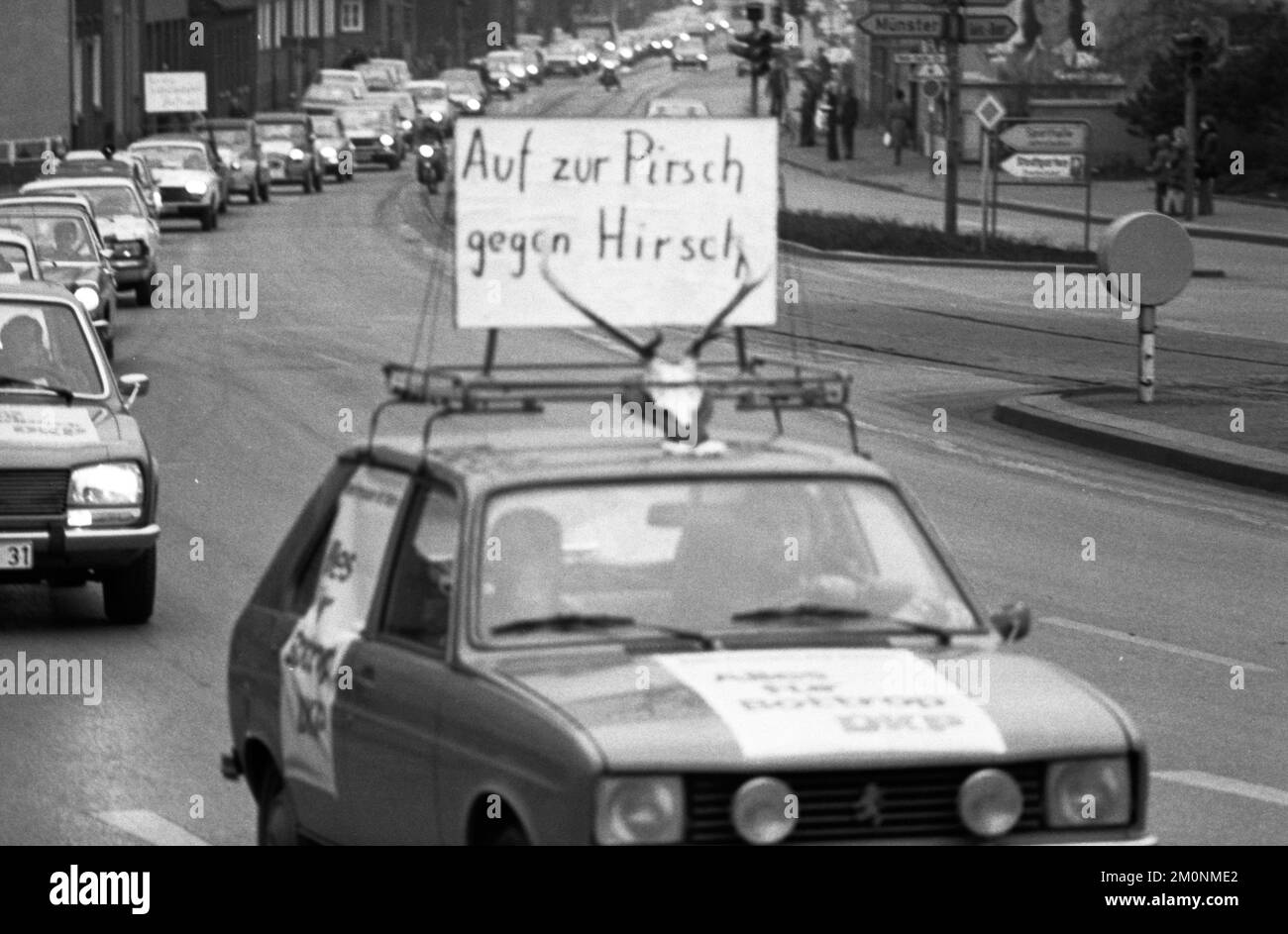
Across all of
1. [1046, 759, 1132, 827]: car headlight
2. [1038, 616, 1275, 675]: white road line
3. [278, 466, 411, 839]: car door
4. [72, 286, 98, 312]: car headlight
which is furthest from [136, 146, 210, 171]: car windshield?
[1046, 759, 1132, 827]: car headlight

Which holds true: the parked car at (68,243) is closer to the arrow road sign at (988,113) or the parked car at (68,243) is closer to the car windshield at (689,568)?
the arrow road sign at (988,113)

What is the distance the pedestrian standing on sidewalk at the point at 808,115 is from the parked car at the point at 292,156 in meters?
19.5

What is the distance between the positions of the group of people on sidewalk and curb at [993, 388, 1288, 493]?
28719 mm

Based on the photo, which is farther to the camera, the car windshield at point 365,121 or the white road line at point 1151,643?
the car windshield at point 365,121

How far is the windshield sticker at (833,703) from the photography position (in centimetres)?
586

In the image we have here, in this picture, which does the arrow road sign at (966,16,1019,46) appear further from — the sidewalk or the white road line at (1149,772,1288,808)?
the white road line at (1149,772,1288,808)

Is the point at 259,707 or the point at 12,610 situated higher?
the point at 259,707

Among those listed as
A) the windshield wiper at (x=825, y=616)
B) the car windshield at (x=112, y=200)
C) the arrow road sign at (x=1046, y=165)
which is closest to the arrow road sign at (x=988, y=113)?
the arrow road sign at (x=1046, y=165)

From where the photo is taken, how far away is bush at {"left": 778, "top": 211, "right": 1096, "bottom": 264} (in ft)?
133
